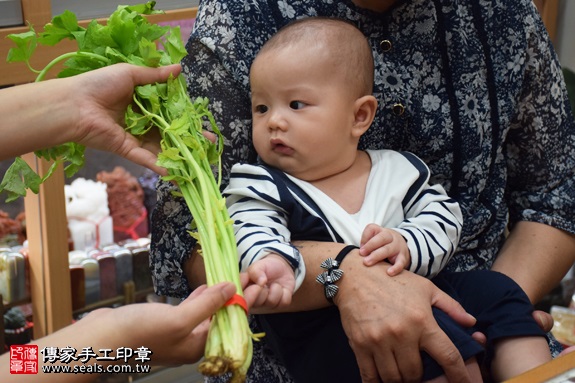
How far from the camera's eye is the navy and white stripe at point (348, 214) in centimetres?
138

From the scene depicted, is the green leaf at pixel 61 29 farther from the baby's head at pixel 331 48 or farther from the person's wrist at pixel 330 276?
the person's wrist at pixel 330 276

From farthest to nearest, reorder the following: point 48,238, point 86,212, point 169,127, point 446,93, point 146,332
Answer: point 86,212 → point 48,238 → point 446,93 → point 169,127 → point 146,332

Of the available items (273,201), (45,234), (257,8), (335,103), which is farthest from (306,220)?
(45,234)

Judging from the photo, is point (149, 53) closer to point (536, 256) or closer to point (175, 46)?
point (175, 46)

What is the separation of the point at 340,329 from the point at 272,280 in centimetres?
24

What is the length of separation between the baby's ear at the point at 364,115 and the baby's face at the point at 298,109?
0.12ft

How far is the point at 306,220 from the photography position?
1.40 m

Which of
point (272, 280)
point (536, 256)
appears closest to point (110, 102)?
point (272, 280)

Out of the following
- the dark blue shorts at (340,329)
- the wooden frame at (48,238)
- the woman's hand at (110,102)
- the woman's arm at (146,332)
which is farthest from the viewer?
the wooden frame at (48,238)

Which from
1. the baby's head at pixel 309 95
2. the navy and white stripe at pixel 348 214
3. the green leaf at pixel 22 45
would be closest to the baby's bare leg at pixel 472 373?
the navy and white stripe at pixel 348 214

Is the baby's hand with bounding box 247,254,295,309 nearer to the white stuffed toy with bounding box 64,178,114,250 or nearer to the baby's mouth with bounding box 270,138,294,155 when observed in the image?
the baby's mouth with bounding box 270,138,294,155

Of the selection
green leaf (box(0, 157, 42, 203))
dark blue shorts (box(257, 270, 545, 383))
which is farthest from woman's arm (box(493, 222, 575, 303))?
green leaf (box(0, 157, 42, 203))

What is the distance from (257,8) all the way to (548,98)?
0.66 metres

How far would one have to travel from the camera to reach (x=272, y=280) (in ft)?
3.97
